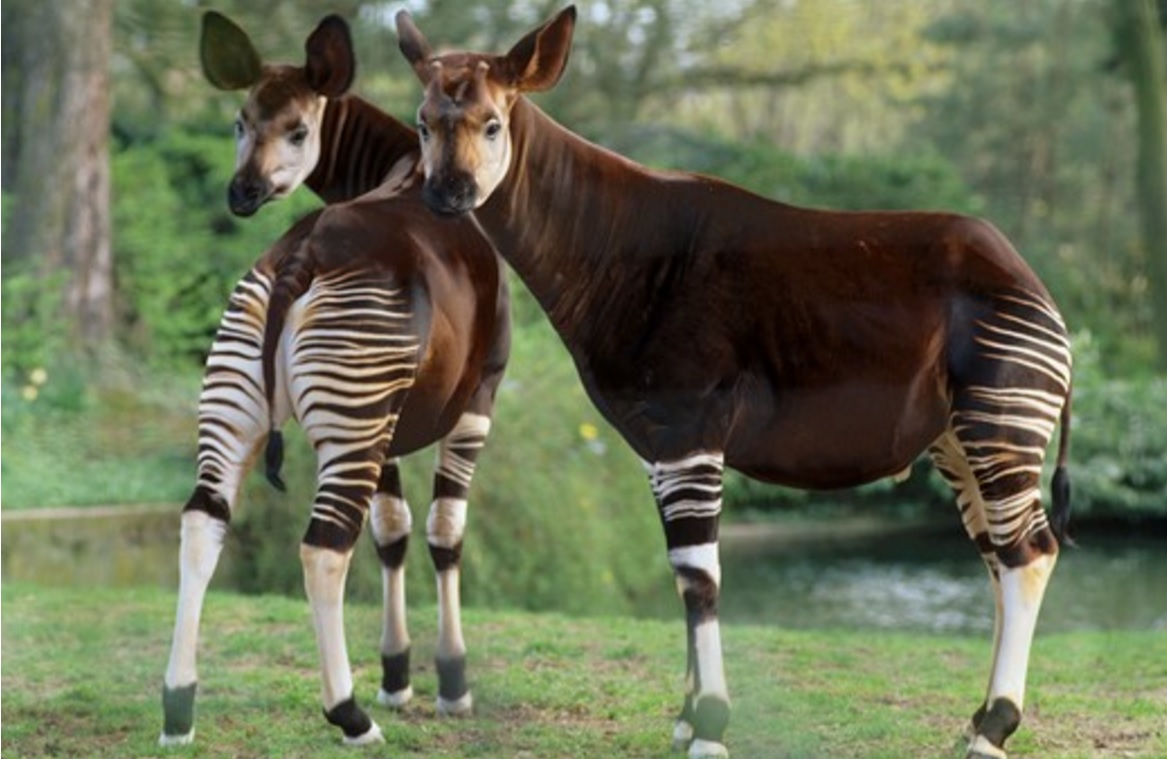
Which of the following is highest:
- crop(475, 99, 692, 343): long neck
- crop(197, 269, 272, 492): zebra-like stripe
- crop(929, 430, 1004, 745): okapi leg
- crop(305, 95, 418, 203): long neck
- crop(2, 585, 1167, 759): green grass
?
crop(305, 95, 418, 203): long neck

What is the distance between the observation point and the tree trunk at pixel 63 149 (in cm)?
444

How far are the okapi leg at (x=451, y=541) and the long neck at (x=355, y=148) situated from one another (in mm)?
435

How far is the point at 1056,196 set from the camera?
4.46m

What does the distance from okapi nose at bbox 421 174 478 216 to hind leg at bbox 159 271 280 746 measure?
1.46 ft

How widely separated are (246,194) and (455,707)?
3.06 feet

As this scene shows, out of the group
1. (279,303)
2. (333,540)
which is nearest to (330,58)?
(279,303)

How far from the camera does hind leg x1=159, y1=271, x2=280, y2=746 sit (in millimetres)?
3209

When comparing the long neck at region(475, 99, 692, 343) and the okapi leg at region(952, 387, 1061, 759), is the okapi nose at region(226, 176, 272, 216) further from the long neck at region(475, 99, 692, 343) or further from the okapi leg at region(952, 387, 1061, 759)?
the okapi leg at region(952, 387, 1061, 759)

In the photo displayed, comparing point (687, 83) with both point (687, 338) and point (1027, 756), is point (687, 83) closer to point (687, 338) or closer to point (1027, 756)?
point (687, 338)

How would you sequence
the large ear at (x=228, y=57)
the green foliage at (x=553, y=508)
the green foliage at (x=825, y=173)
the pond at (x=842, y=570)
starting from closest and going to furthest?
1. the large ear at (x=228, y=57)
2. the green foliage at (x=825, y=173)
3. the pond at (x=842, y=570)
4. the green foliage at (x=553, y=508)

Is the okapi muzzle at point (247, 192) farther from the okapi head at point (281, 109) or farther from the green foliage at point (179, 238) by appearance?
the green foliage at point (179, 238)

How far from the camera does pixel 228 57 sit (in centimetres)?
343

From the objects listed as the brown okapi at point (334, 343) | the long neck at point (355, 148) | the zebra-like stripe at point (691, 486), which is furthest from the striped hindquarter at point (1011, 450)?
the long neck at point (355, 148)

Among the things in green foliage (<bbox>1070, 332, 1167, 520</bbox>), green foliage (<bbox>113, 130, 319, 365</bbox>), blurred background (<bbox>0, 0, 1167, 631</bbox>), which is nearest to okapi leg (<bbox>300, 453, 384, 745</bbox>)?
blurred background (<bbox>0, 0, 1167, 631</bbox>)
